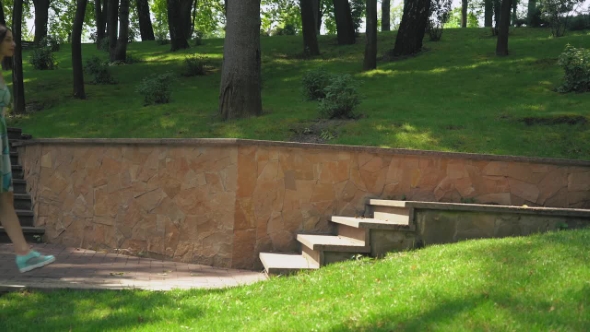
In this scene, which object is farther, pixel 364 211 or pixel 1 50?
pixel 364 211

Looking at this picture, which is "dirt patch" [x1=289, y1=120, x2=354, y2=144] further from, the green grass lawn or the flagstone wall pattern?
the green grass lawn

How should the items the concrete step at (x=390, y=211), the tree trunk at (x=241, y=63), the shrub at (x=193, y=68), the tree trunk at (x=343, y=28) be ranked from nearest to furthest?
the concrete step at (x=390, y=211) < the tree trunk at (x=241, y=63) < the shrub at (x=193, y=68) < the tree trunk at (x=343, y=28)

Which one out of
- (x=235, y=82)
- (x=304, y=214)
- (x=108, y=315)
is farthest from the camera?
(x=235, y=82)

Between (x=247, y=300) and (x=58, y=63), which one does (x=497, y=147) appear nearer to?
(x=247, y=300)

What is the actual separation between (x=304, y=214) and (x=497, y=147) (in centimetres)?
434

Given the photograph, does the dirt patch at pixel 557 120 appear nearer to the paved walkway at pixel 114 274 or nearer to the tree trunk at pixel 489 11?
the paved walkway at pixel 114 274

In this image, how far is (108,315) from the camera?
19.1 ft

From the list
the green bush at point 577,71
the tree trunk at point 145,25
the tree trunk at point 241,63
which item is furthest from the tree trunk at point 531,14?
the tree trunk at point 241,63

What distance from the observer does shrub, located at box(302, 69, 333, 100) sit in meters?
16.0

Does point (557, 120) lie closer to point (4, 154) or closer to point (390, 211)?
point (390, 211)

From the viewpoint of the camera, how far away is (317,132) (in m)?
13.0

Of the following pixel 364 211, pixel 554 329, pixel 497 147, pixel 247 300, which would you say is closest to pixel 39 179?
pixel 364 211

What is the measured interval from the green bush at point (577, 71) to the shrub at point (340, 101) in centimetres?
521

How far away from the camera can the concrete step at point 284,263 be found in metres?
7.29
